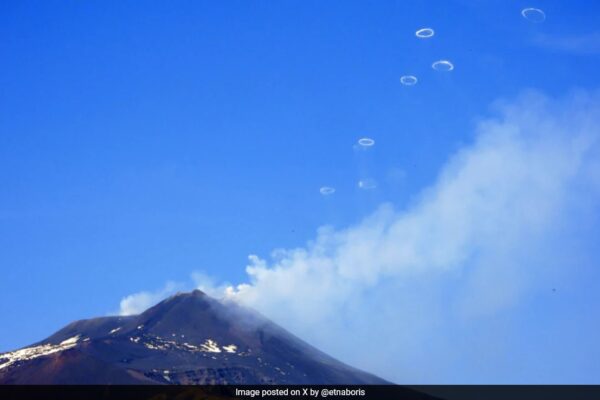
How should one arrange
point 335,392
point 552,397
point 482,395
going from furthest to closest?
point 482,395, point 552,397, point 335,392

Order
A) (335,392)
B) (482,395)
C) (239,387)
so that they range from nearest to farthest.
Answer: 1. (335,392)
2. (239,387)
3. (482,395)

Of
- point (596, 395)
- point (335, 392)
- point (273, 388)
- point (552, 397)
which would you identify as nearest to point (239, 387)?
point (273, 388)

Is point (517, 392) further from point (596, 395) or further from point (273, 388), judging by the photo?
point (273, 388)

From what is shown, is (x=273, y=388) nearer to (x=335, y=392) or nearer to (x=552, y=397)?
(x=335, y=392)

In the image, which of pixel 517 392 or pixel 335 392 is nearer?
pixel 335 392

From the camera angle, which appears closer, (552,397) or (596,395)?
(596,395)

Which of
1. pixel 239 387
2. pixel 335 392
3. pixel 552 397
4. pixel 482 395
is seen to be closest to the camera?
pixel 335 392

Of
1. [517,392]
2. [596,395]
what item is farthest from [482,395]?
[596,395]
